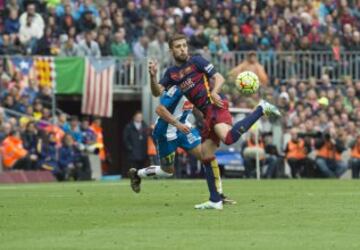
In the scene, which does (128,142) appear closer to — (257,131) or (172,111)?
(257,131)

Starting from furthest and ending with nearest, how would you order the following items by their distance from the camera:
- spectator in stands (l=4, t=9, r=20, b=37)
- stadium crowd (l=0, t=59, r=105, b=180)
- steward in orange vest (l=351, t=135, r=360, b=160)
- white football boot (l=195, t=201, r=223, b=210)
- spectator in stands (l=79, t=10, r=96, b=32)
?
spectator in stands (l=79, t=10, r=96, b=32), spectator in stands (l=4, t=9, r=20, b=37), steward in orange vest (l=351, t=135, r=360, b=160), stadium crowd (l=0, t=59, r=105, b=180), white football boot (l=195, t=201, r=223, b=210)

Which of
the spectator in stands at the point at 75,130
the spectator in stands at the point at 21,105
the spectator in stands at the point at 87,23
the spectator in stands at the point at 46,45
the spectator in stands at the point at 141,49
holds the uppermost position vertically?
the spectator in stands at the point at 87,23

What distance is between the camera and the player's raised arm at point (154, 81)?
15.9 meters

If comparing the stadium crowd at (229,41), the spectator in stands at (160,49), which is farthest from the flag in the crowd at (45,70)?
the spectator in stands at (160,49)

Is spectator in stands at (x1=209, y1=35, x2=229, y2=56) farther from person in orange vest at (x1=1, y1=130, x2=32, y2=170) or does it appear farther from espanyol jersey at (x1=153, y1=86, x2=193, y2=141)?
espanyol jersey at (x1=153, y1=86, x2=193, y2=141)

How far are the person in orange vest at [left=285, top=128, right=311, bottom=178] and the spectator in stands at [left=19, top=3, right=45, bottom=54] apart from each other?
24.2 feet

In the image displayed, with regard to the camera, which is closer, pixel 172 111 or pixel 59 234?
pixel 59 234

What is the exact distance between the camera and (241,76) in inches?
707

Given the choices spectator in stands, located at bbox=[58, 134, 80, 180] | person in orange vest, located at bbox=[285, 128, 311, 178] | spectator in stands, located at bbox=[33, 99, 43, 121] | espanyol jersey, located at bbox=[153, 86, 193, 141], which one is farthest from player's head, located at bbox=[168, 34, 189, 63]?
spectator in stands, located at bbox=[33, 99, 43, 121]

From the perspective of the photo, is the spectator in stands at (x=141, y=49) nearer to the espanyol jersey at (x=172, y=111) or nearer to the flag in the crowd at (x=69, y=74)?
the flag in the crowd at (x=69, y=74)

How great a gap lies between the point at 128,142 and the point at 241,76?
15.0 m

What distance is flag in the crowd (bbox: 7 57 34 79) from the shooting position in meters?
32.7

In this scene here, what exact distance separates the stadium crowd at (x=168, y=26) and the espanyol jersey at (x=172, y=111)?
53.5 feet

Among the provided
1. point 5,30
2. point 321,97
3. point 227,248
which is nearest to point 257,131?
point 321,97
